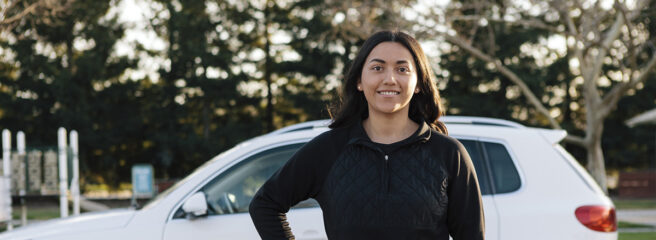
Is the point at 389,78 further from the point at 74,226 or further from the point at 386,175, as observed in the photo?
the point at 74,226

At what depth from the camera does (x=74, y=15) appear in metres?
30.0

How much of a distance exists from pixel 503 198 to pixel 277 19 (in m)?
28.3

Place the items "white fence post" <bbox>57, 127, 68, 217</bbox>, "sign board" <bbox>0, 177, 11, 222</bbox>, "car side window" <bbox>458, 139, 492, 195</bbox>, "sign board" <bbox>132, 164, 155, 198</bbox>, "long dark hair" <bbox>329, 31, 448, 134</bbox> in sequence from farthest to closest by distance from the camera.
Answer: "sign board" <bbox>132, 164, 155, 198</bbox>, "white fence post" <bbox>57, 127, 68, 217</bbox>, "sign board" <bbox>0, 177, 11, 222</bbox>, "car side window" <bbox>458, 139, 492, 195</bbox>, "long dark hair" <bbox>329, 31, 448, 134</bbox>

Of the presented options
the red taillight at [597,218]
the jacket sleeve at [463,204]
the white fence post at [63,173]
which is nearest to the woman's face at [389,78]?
the jacket sleeve at [463,204]

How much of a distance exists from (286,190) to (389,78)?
528 millimetres

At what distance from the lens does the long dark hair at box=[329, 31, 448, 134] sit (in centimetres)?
235

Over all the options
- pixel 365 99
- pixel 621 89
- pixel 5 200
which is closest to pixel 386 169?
pixel 365 99

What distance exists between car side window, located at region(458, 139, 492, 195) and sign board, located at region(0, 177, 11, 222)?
28.6 ft

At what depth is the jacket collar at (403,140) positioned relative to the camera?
224cm

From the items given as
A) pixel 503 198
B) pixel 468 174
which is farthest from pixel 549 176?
pixel 468 174

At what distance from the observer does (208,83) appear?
3091cm

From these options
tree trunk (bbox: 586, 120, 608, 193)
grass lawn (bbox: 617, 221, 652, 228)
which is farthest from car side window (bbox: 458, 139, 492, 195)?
tree trunk (bbox: 586, 120, 608, 193)

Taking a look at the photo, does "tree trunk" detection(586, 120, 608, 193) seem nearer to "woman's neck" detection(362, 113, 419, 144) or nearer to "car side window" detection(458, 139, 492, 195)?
"car side window" detection(458, 139, 492, 195)

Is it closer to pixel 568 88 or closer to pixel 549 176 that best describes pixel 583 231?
pixel 549 176
